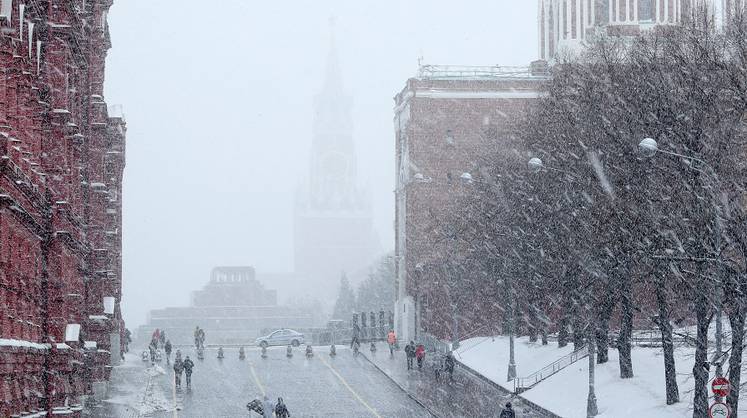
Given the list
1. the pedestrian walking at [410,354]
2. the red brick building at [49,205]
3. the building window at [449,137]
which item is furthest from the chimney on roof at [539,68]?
the red brick building at [49,205]

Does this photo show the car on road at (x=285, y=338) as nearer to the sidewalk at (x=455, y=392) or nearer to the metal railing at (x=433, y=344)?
the metal railing at (x=433, y=344)

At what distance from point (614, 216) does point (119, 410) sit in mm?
18157

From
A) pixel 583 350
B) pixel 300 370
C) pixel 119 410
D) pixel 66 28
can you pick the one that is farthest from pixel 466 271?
pixel 66 28

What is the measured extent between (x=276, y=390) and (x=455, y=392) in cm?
727

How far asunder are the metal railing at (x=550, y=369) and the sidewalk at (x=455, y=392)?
0.75 m

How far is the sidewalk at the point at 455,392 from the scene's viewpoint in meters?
45.8

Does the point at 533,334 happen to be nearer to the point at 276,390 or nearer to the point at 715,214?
the point at 276,390

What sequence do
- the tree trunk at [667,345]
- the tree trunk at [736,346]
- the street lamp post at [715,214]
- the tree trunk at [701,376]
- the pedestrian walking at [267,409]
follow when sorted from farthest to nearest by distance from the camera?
the pedestrian walking at [267,409]
the tree trunk at [667,345]
the tree trunk at [701,376]
the tree trunk at [736,346]
the street lamp post at [715,214]

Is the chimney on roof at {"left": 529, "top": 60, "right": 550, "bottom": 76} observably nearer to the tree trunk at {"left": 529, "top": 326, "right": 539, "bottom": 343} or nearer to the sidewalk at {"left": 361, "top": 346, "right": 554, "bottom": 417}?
the sidewalk at {"left": 361, "top": 346, "right": 554, "bottom": 417}

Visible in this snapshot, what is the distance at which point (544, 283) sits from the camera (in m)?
55.5

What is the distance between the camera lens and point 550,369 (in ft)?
171

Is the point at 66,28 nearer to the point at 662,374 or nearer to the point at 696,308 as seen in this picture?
the point at 696,308

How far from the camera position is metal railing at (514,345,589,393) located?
50.9m

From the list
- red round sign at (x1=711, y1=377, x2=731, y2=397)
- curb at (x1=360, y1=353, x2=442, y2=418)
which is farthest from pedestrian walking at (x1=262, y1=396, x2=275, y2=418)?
red round sign at (x1=711, y1=377, x2=731, y2=397)
